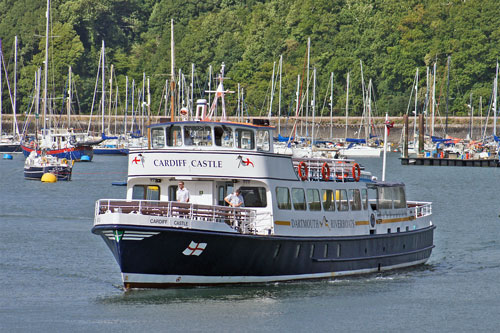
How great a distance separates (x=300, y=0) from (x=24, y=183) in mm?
101826

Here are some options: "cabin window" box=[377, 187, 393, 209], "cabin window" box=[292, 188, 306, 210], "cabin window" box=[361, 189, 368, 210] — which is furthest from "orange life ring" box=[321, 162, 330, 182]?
"cabin window" box=[377, 187, 393, 209]

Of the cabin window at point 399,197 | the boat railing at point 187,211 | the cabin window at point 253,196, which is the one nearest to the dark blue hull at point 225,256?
the boat railing at point 187,211

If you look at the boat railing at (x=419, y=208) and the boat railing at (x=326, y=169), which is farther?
the boat railing at (x=419, y=208)

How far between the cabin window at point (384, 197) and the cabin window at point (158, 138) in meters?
8.11

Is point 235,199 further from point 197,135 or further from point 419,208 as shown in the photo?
point 419,208

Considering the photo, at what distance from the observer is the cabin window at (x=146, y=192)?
1251 inches

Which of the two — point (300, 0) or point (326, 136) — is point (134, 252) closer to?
point (326, 136)

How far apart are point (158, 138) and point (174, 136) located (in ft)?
1.94

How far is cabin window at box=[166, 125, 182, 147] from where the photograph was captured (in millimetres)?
31969

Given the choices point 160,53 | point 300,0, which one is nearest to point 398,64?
point 300,0

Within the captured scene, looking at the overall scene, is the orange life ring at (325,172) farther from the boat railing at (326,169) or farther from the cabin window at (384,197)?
the cabin window at (384,197)

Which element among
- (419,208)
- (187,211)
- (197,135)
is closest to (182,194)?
(187,211)

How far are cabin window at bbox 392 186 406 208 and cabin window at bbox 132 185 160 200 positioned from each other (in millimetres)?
9287

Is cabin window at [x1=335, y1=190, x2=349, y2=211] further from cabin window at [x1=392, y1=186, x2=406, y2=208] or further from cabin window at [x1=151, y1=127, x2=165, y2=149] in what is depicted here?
cabin window at [x1=151, y1=127, x2=165, y2=149]
